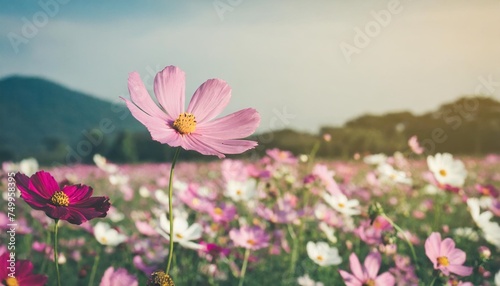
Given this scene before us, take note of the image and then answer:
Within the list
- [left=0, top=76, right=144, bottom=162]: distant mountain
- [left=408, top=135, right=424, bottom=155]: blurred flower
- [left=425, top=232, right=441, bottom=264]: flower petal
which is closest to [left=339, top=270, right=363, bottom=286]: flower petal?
[left=425, top=232, right=441, bottom=264]: flower petal

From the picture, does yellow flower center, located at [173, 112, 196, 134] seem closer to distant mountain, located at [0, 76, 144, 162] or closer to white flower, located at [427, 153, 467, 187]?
white flower, located at [427, 153, 467, 187]

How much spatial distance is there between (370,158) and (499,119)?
23.5 ft

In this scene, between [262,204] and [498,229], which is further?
[262,204]

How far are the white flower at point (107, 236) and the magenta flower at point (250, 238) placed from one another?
0.27 m

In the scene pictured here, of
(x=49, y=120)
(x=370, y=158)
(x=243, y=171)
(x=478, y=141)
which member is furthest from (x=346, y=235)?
(x=478, y=141)

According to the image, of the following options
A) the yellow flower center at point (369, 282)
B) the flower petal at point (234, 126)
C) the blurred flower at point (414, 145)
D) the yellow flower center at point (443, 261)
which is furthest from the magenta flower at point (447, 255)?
the blurred flower at point (414, 145)

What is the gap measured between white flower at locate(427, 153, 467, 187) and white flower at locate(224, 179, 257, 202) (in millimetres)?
483

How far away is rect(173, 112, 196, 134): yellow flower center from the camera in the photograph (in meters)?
0.64

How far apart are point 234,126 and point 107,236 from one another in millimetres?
Answer: 794

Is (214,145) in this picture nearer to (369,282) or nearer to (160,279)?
(160,279)

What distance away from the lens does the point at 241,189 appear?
1582 mm

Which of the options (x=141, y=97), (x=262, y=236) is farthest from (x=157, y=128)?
(x=262, y=236)

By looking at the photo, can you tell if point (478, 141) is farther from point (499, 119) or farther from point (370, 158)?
point (370, 158)

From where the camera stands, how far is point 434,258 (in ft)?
2.76
